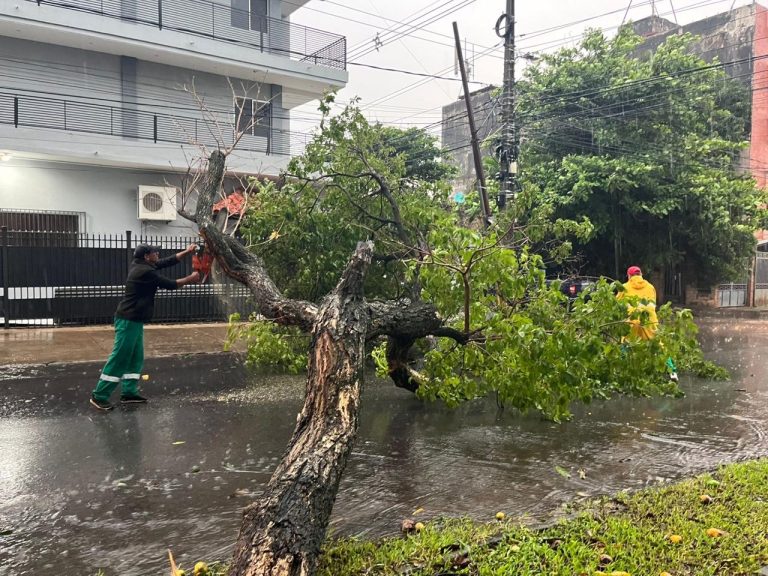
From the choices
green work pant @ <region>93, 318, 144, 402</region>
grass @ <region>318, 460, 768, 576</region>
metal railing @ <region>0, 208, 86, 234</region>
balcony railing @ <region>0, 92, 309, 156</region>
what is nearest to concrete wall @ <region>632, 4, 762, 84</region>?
balcony railing @ <region>0, 92, 309, 156</region>

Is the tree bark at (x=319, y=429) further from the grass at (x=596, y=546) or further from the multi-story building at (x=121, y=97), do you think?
the multi-story building at (x=121, y=97)

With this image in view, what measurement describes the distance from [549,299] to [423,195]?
3.09 m

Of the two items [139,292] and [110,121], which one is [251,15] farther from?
[139,292]

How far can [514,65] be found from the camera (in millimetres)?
13734

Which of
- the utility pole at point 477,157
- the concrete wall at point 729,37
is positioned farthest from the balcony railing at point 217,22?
the concrete wall at point 729,37

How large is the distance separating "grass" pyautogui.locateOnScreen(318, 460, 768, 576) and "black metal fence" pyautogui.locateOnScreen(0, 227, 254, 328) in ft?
31.7

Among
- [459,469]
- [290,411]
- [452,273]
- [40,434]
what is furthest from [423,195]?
[40,434]

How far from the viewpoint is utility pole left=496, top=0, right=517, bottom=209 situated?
13.7 m

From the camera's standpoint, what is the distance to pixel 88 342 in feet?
35.0

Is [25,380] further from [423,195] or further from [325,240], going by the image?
[423,195]

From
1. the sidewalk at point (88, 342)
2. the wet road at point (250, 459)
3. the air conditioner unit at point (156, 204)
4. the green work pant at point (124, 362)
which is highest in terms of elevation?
the air conditioner unit at point (156, 204)

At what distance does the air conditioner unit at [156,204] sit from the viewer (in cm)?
1616

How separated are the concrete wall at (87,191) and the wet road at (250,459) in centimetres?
879

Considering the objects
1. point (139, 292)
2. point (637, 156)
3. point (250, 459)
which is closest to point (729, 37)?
point (637, 156)
